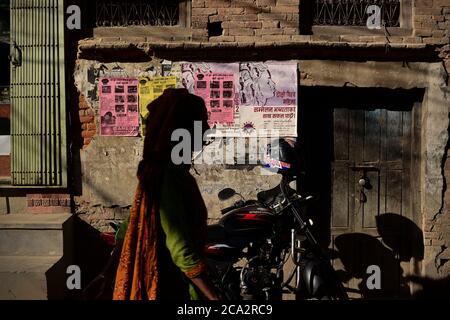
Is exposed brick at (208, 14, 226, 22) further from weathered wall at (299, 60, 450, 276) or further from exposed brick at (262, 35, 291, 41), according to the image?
weathered wall at (299, 60, 450, 276)

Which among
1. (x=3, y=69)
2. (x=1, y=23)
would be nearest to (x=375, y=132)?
(x=3, y=69)

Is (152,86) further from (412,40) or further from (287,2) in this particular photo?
(412,40)

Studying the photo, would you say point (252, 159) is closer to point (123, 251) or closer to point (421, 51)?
point (421, 51)

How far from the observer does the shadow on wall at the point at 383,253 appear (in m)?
5.39

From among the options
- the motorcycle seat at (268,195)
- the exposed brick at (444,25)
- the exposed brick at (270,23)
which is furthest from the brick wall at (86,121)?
the exposed brick at (444,25)

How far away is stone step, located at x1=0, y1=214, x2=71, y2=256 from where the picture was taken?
193 inches

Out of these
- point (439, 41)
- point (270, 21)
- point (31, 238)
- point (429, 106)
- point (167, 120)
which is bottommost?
point (31, 238)

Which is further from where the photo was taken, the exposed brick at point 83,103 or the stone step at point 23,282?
the exposed brick at point 83,103

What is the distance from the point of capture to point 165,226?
7.42 feet

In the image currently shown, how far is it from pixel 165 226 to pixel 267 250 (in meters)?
2.15

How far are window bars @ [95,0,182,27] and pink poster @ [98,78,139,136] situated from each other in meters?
0.64

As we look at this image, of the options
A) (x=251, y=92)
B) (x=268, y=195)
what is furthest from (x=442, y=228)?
(x=251, y=92)

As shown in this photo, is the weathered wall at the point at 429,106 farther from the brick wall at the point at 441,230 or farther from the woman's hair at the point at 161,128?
the woman's hair at the point at 161,128

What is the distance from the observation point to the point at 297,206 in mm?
4297
